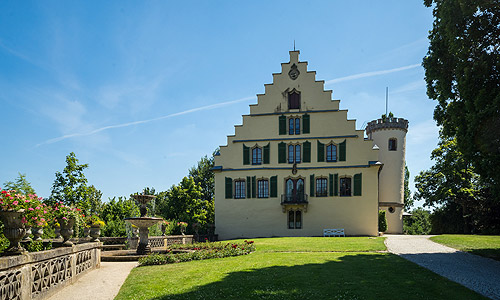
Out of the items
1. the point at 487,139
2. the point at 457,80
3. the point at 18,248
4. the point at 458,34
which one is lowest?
the point at 18,248

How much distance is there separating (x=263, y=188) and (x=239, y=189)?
2312 millimetres

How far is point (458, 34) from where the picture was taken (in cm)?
1451

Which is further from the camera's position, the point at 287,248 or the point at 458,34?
the point at 287,248

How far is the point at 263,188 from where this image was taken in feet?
117

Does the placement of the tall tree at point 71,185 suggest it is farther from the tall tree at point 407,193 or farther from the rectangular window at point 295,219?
the tall tree at point 407,193

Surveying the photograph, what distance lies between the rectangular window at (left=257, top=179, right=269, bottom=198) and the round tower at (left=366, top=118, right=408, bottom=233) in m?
13.4

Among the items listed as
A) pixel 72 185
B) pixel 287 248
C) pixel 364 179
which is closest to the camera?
pixel 287 248

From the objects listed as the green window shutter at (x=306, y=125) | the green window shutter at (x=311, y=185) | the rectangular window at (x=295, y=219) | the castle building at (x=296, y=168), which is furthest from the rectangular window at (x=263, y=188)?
the green window shutter at (x=306, y=125)

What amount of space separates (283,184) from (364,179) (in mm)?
7295

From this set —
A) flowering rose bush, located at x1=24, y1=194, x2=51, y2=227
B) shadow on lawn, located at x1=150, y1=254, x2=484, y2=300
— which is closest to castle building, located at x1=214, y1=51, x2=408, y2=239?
shadow on lawn, located at x1=150, y1=254, x2=484, y2=300

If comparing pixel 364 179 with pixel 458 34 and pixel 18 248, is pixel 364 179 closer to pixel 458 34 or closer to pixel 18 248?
pixel 458 34

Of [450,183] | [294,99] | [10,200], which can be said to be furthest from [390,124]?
[10,200]

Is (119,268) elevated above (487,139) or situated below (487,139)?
below

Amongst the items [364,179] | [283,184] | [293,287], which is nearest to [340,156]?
[364,179]
